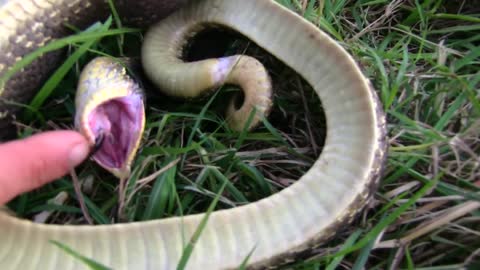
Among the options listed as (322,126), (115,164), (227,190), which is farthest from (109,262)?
(322,126)

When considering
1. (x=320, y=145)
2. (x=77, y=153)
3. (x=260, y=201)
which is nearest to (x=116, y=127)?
(x=77, y=153)

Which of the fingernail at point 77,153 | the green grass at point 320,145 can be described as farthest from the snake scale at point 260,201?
the fingernail at point 77,153

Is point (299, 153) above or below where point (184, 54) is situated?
below

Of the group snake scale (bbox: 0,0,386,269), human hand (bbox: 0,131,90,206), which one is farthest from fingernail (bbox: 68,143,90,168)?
snake scale (bbox: 0,0,386,269)

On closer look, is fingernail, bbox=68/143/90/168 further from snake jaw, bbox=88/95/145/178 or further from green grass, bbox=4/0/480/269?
green grass, bbox=4/0/480/269

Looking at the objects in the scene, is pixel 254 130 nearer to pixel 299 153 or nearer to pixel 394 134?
pixel 299 153

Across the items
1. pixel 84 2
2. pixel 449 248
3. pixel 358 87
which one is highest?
pixel 84 2
